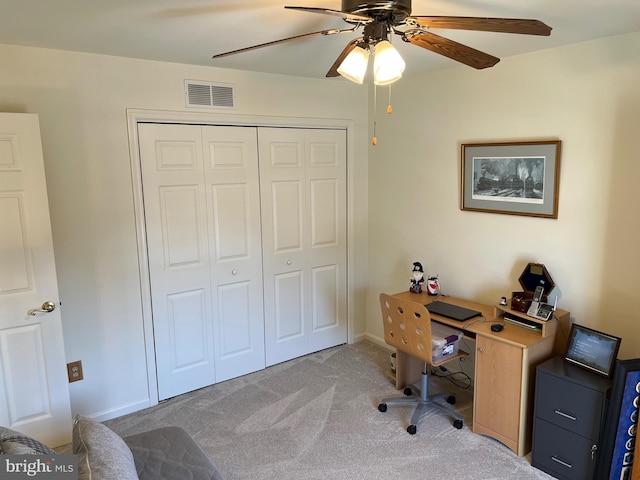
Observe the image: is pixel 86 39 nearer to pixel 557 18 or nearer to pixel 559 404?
pixel 557 18

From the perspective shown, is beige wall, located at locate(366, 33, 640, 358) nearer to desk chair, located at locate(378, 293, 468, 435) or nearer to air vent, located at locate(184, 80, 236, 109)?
desk chair, located at locate(378, 293, 468, 435)

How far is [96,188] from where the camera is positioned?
287 cm

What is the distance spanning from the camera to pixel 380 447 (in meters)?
2.74

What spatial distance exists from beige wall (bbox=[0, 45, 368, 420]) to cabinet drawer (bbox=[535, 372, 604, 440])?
2.58 m

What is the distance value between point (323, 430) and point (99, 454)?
165cm

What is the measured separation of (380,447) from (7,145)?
275cm

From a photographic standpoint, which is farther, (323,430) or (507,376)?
(323,430)

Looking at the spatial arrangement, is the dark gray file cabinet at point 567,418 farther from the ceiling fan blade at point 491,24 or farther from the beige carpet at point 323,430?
the ceiling fan blade at point 491,24

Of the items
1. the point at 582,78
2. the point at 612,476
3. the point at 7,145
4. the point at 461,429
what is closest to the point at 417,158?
the point at 582,78

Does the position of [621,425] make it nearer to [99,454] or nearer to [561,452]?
[561,452]

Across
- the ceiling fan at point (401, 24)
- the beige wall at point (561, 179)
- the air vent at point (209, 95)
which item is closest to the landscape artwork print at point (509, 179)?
the beige wall at point (561, 179)

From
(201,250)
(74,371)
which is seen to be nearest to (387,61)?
(201,250)

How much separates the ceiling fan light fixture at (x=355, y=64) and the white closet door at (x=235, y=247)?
171cm

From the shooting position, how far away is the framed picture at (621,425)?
2.12 metres
